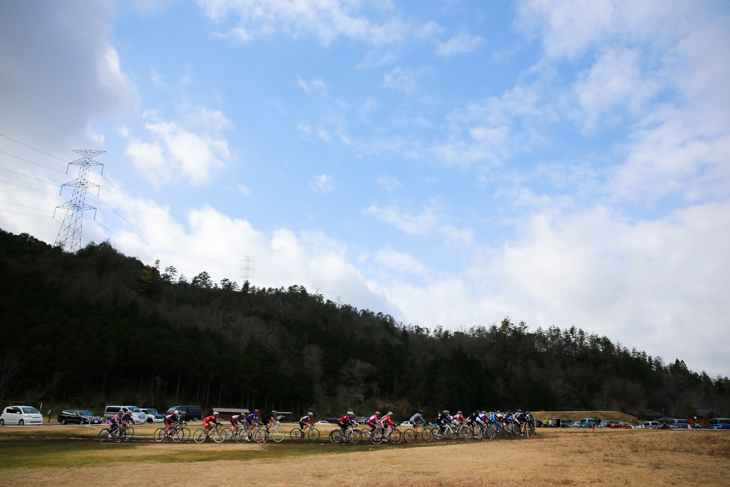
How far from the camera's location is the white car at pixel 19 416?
109 ft

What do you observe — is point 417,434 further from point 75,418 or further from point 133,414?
point 75,418

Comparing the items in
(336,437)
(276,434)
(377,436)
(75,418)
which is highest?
(377,436)

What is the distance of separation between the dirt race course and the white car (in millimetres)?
13347

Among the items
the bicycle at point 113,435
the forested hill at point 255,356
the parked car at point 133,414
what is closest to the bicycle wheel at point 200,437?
the bicycle at point 113,435

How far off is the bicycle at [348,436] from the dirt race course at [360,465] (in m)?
2.49

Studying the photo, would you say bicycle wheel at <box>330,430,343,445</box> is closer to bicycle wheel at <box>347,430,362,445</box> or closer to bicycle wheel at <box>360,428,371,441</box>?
bicycle wheel at <box>347,430,362,445</box>

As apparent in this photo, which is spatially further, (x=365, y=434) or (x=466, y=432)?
(x=466, y=432)

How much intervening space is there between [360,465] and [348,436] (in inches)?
382

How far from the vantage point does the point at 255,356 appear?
7488 cm

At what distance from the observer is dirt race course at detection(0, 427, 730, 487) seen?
12.4 m

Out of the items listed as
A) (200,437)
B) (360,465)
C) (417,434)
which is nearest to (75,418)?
(200,437)

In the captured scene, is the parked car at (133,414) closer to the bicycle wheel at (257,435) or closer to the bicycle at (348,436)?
the bicycle wheel at (257,435)

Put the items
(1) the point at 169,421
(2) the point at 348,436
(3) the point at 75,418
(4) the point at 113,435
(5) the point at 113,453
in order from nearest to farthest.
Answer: (5) the point at 113,453
(2) the point at 348,436
(4) the point at 113,435
(1) the point at 169,421
(3) the point at 75,418

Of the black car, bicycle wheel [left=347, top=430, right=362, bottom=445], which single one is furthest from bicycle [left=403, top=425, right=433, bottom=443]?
the black car
